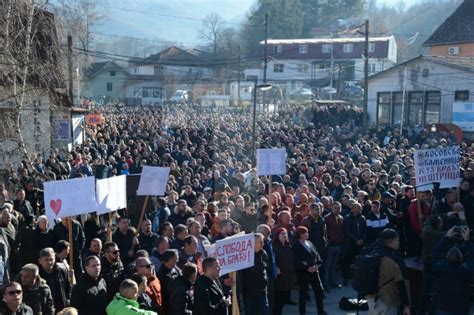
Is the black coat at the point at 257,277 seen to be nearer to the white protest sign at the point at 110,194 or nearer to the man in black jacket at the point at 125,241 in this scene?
the man in black jacket at the point at 125,241

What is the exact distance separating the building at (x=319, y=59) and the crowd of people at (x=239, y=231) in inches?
2249

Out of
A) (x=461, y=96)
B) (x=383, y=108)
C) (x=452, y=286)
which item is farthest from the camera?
(x=383, y=108)

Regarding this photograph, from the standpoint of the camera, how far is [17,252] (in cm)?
998

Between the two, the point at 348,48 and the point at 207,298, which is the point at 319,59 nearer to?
the point at 348,48

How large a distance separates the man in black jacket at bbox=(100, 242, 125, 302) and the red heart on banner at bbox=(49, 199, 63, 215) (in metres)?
1.55

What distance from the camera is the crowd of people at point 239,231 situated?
734 centimetres

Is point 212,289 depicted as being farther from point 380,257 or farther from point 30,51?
point 30,51

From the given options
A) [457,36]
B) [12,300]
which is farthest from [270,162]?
[457,36]

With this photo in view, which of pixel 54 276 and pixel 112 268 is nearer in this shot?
pixel 54 276

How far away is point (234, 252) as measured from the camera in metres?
7.97

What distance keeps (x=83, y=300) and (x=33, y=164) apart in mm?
12529

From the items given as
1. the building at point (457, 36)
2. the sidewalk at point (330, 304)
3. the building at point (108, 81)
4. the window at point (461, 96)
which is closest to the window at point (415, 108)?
the window at point (461, 96)

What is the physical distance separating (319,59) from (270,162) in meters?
66.1

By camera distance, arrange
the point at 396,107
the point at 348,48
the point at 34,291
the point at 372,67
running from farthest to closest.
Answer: the point at 372,67 < the point at 348,48 < the point at 396,107 < the point at 34,291
